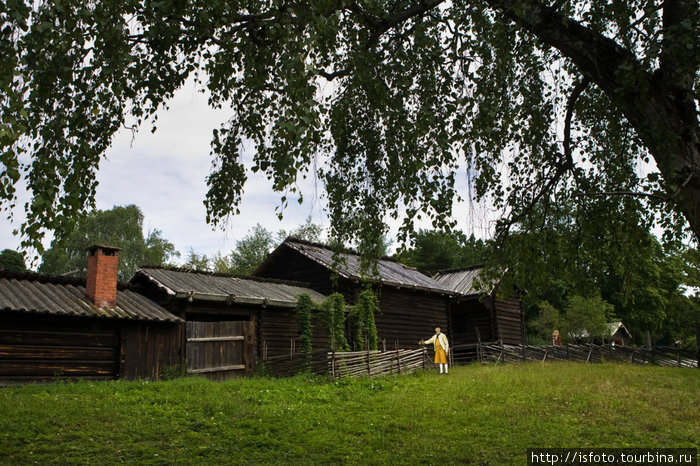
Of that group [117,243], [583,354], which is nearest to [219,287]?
[583,354]

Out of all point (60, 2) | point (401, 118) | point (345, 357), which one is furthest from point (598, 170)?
point (345, 357)

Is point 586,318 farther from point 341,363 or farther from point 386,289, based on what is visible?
point 341,363

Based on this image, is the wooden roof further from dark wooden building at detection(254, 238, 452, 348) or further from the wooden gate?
the wooden gate

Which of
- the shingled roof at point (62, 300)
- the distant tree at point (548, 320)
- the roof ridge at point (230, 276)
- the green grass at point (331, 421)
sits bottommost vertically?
the green grass at point (331, 421)

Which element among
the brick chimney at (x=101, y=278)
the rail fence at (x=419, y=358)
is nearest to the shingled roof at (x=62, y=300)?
the brick chimney at (x=101, y=278)

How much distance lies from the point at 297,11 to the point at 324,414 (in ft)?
27.7

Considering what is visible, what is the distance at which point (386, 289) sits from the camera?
84.1 feet

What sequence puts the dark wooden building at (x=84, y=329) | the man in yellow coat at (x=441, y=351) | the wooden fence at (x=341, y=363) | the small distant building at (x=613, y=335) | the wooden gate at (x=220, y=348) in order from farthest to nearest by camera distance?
the small distant building at (x=613, y=335) < the man in yellow coat at (x=441, y=351) < the wooden gate at (x=220, y=348) < the wooden fence at (x=341, y=363) < the dark wooden building at (x=84, y=329)

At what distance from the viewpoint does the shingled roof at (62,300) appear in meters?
14.8

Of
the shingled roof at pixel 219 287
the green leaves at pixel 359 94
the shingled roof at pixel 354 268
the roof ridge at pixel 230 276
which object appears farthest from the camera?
the shingled roof at pixel 354 268

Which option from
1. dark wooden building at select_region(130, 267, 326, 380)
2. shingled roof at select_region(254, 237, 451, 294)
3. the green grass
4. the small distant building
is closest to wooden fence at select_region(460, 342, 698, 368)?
shingled roof at select_region(254, 237, 451, 294)

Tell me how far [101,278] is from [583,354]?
2214 centimetres

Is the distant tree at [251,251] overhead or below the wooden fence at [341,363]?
overhead

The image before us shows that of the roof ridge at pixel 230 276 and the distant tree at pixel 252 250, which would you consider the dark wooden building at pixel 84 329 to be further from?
the distant tree at pixel 252 250
